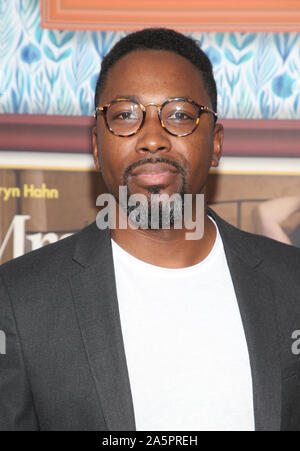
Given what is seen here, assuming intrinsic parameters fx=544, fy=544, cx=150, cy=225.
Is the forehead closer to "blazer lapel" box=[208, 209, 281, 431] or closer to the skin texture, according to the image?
the skin texture

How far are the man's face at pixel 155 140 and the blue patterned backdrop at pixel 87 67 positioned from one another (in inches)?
17.0

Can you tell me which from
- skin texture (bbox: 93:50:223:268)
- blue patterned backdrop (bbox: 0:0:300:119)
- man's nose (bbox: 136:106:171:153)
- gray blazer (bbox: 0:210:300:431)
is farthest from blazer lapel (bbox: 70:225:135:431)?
blue patterned backdrop (bbox: 0:0:300:119)

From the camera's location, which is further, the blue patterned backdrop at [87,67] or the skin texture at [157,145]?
the blue patterned backdrop at [87,67]

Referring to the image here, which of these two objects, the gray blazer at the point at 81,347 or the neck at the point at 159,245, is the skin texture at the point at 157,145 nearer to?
the neck at the point at 159,245

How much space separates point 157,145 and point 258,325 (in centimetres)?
50

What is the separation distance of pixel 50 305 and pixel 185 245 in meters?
0.37

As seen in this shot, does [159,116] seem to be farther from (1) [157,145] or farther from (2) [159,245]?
(2) [159,245]

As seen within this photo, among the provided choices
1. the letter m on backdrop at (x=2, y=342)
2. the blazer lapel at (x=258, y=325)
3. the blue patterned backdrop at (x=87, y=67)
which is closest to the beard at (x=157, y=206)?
the blazer lapel at (x=258, y=325)

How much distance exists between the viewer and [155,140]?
1271mm

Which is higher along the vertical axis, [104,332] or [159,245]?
[159,245]

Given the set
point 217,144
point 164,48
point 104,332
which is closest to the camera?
point 104,332

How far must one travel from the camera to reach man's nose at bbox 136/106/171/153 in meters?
1.28

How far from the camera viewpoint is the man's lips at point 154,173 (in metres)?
1.27

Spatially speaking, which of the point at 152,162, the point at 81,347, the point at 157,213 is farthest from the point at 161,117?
the point at 81,347
